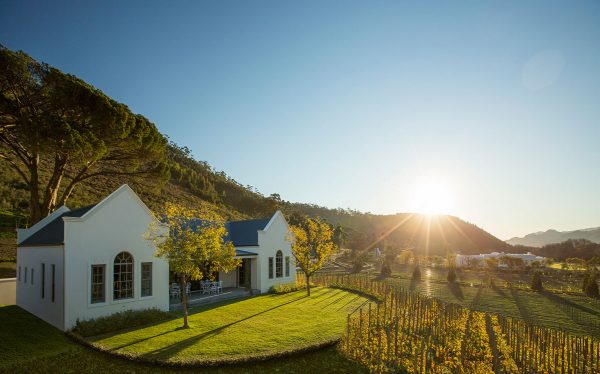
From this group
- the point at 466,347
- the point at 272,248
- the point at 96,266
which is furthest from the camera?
the point at 272,248

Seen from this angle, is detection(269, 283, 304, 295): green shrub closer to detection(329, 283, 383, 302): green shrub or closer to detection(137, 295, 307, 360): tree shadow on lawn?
detection(329, 283, 383, 302): green shrub

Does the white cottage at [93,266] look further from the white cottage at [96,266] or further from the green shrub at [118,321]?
the green shrub at [118,321]

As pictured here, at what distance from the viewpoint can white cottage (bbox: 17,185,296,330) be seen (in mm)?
15789

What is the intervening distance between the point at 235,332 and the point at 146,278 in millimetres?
6153

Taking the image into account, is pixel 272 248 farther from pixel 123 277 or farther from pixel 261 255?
pixel 123 277

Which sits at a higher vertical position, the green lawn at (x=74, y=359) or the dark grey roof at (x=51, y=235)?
the dark grey roof at (x=51, y=235)

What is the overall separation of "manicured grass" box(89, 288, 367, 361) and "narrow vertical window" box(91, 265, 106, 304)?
2260 mm

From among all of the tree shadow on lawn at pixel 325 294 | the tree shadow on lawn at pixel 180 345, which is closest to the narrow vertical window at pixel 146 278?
the tree shadow on lawn at pixel 180 345

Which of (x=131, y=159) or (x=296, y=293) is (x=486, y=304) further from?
(x=131, y=159)

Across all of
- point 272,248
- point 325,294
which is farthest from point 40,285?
point 325,294

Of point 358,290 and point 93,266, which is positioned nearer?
point 93,266

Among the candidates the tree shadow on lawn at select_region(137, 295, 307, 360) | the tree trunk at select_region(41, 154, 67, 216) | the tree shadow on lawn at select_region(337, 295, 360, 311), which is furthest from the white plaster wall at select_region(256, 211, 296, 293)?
the tree trunk at select_region(41, 154, 67, 216)

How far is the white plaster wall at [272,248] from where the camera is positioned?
27.5 m

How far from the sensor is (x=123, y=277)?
1753cm
